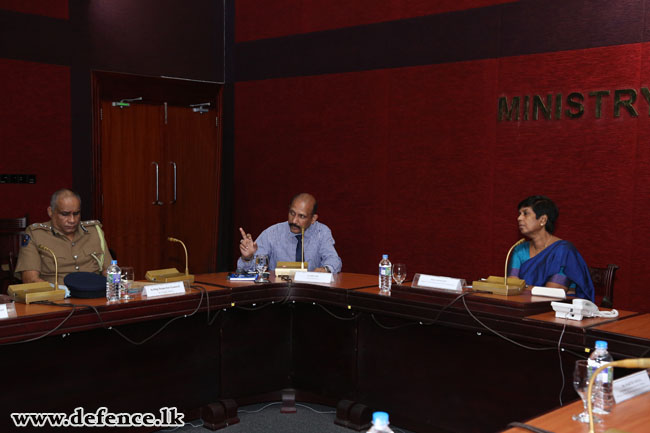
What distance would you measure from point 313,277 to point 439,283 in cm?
73

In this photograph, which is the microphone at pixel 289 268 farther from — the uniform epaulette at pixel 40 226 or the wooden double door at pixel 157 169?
the wooden double door at pixel 157 169

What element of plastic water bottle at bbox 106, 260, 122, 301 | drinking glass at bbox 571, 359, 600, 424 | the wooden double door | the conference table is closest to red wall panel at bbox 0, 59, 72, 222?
the wooden double door

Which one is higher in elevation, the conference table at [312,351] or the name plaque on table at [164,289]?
the name plaque on table at [164,289]

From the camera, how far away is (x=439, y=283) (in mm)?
3098

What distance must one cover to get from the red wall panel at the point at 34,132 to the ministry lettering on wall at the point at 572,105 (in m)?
3.21

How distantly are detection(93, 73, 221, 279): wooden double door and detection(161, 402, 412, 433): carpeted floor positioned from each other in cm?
253

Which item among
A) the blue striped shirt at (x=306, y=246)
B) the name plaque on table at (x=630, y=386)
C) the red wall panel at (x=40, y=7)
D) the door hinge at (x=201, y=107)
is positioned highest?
the red wall panel at (x=40, y=7)

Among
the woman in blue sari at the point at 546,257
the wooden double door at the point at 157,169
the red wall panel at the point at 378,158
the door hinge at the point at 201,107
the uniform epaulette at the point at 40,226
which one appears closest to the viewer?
the woman in blue sari at the point at 546,257

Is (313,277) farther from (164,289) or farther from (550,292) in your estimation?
(550,292)

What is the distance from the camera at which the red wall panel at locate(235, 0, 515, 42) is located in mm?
4750

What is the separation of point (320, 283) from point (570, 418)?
1.94 metres

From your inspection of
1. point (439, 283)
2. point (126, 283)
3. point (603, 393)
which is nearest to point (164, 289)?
point (126, 283)

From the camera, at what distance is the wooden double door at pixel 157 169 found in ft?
17.7

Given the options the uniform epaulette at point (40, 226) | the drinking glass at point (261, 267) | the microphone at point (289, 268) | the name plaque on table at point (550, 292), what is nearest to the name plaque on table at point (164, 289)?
the drinking glass at point (261, 267)
